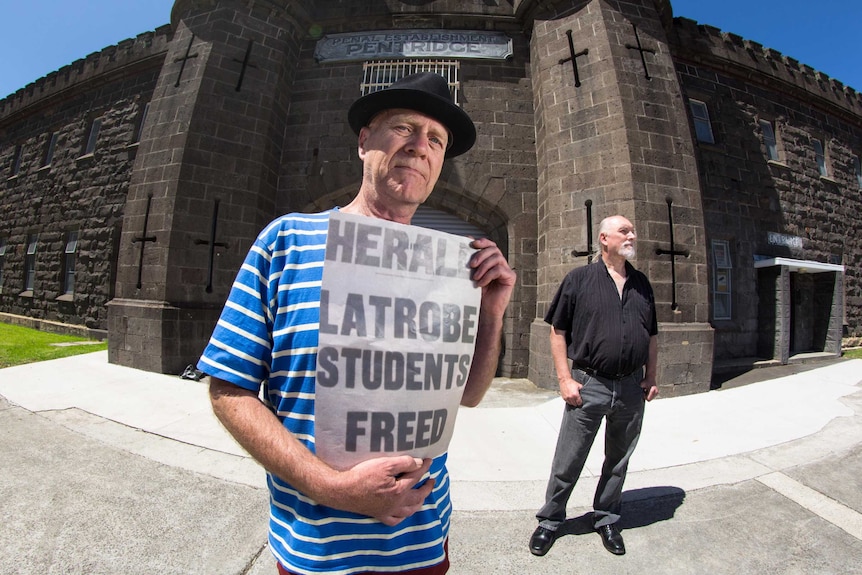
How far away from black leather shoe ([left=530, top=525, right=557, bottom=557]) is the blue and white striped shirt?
5.19ft

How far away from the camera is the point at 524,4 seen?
737cm

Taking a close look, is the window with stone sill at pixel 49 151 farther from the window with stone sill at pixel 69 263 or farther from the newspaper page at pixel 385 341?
the newspaper page at pixel 385 341

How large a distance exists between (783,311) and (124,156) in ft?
55.5

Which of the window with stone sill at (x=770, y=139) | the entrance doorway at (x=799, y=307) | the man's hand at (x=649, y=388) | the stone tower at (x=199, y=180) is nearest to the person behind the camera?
the man's hand at (x=649, y=388)

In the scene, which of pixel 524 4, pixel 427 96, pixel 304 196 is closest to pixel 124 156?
pixel 304 196

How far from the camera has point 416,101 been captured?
114cm

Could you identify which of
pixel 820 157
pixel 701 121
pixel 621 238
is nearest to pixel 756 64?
pixel 701 121

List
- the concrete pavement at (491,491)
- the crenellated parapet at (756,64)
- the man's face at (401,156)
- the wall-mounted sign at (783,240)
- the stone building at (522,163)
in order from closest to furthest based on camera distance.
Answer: the man's face at (401,156), the concrete pavement at (491,491), the stone building at (522,163), the crenellated parapet at (756,64), the wall-mounted sign at (783,240)

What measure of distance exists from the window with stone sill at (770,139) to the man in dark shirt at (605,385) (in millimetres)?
10626

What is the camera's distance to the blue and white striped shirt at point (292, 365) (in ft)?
2.93

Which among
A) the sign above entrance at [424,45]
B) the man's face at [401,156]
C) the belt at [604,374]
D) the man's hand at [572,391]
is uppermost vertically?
the sign above entrance at [424,45]

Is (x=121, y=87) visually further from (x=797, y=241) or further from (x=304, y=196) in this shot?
(x=797, y=241)

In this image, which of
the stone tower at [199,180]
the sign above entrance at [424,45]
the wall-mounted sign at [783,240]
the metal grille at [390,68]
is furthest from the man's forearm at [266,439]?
the wall-mounted sign at [783,240]

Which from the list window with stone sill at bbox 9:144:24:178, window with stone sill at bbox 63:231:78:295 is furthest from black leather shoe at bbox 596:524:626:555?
window with stone sill at bbox 9:144:24:178
